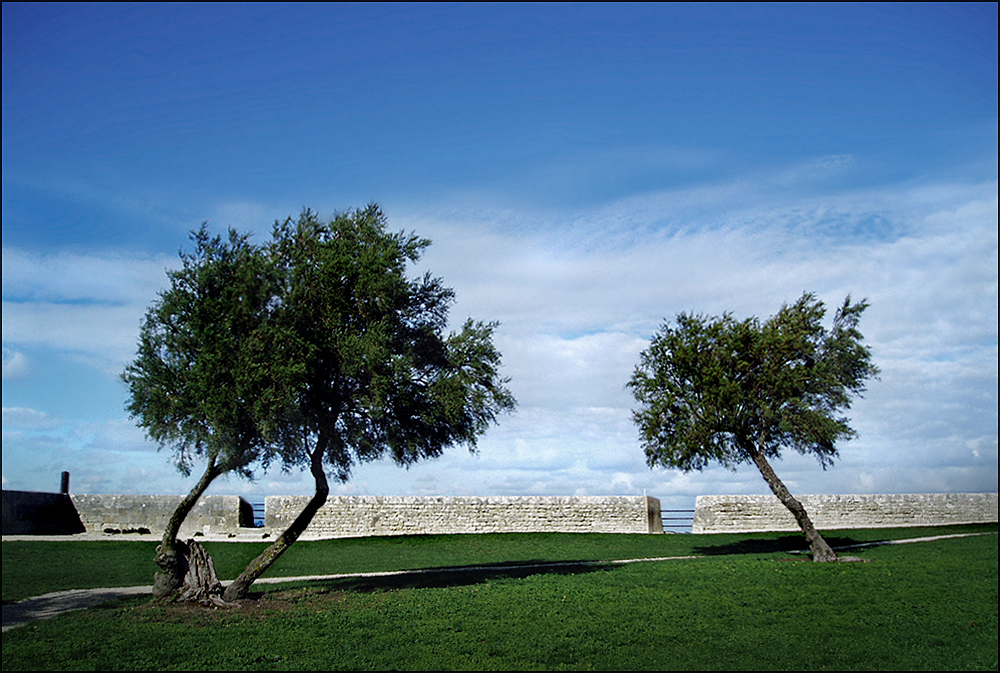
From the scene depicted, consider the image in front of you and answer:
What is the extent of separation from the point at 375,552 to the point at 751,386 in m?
15.1

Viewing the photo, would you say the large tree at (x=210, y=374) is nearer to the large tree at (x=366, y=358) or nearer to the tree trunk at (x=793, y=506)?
the large tree at (x=366, y=358)

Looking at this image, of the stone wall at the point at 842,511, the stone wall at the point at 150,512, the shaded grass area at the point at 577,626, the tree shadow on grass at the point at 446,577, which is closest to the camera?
the shaded grass area at the point at 577,626

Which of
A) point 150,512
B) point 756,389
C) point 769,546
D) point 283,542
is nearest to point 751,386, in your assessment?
point 756,389

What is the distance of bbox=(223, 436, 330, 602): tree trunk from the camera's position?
1500 centimetres

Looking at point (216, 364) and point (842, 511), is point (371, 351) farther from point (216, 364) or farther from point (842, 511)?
point (842, 511)

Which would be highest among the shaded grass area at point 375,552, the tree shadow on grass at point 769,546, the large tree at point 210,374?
the large tree at point 210,374

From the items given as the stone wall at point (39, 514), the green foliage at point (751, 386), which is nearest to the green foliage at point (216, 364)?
the green foliage at point (751, 386)

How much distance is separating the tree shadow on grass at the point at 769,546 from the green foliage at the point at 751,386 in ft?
15.4

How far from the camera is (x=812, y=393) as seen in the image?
75.0ft

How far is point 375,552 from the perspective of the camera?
27.6 meters

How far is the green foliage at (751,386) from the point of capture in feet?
73.8

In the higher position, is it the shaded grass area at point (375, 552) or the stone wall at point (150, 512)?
the stone wall at point (150, 512)

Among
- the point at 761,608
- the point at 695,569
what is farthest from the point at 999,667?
the point at 695,569

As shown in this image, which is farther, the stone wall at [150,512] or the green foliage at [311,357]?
the stone wall at [150,512]
